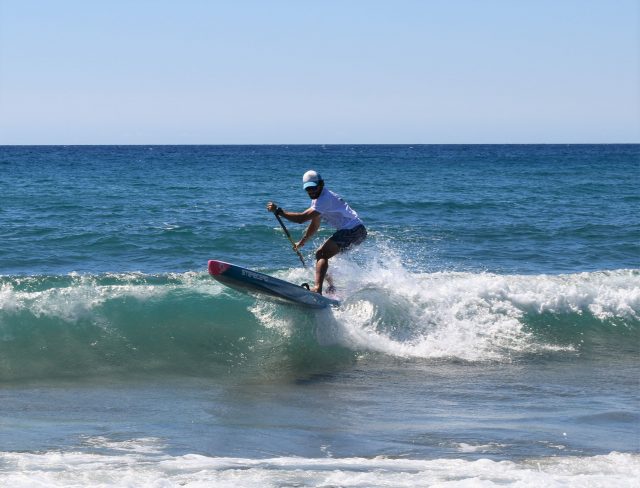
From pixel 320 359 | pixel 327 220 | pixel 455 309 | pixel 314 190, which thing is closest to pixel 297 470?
pixel 320 359

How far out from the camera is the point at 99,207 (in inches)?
997

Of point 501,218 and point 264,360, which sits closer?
point 264,360

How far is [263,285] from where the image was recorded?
1088cm

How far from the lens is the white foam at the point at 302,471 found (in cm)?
626

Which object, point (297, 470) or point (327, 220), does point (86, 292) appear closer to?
point (327, 220)

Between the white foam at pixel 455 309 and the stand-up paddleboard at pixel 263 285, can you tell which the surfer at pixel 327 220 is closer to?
the stand-up paddleboard at pixel 263 285

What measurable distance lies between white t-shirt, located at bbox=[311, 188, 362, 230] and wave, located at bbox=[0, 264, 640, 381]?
119 cm

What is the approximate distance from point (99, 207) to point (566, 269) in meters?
14.1

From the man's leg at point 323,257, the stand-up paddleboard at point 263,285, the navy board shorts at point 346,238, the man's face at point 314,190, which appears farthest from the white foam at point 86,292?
the man's face at point 314,190

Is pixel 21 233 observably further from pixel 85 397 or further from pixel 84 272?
pixel 85 397

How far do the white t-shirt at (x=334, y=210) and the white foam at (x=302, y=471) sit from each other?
4.42 m

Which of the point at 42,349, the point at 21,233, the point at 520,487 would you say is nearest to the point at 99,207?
the point at 21,233

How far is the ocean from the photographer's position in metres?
6.77

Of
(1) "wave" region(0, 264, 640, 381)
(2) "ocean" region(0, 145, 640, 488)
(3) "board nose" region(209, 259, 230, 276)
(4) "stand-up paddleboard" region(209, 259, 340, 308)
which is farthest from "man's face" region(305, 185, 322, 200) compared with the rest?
(1) "wave" region(0, 264, 640, 381)
